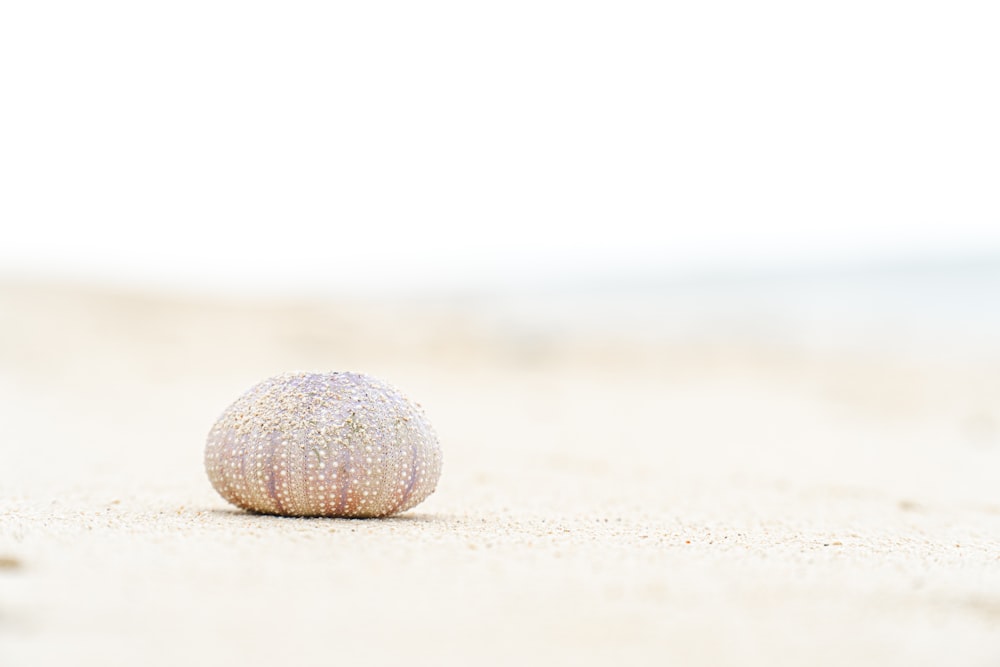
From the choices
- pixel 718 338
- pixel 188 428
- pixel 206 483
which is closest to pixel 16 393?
pixel 188 428

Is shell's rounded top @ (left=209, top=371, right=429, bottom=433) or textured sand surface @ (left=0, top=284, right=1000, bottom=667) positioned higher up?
shell's rounded top @ (left=209, top=371, right=429, bottom=433)

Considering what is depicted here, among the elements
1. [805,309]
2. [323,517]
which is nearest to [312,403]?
[323,517]

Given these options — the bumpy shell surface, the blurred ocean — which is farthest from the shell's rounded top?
the blurred ocean

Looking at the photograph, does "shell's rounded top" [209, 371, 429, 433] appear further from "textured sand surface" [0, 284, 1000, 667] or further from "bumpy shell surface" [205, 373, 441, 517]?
"textured sand surface" [0, 284, 1000, 667]

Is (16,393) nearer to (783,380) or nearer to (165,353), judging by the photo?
(165,353)

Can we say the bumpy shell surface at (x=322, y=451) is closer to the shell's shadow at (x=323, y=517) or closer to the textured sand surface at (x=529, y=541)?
the shell's shadow at (x=323, y=517)

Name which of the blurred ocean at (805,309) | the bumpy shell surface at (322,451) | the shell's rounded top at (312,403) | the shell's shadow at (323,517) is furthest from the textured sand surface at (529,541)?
the blurred ocean at (805,309)
